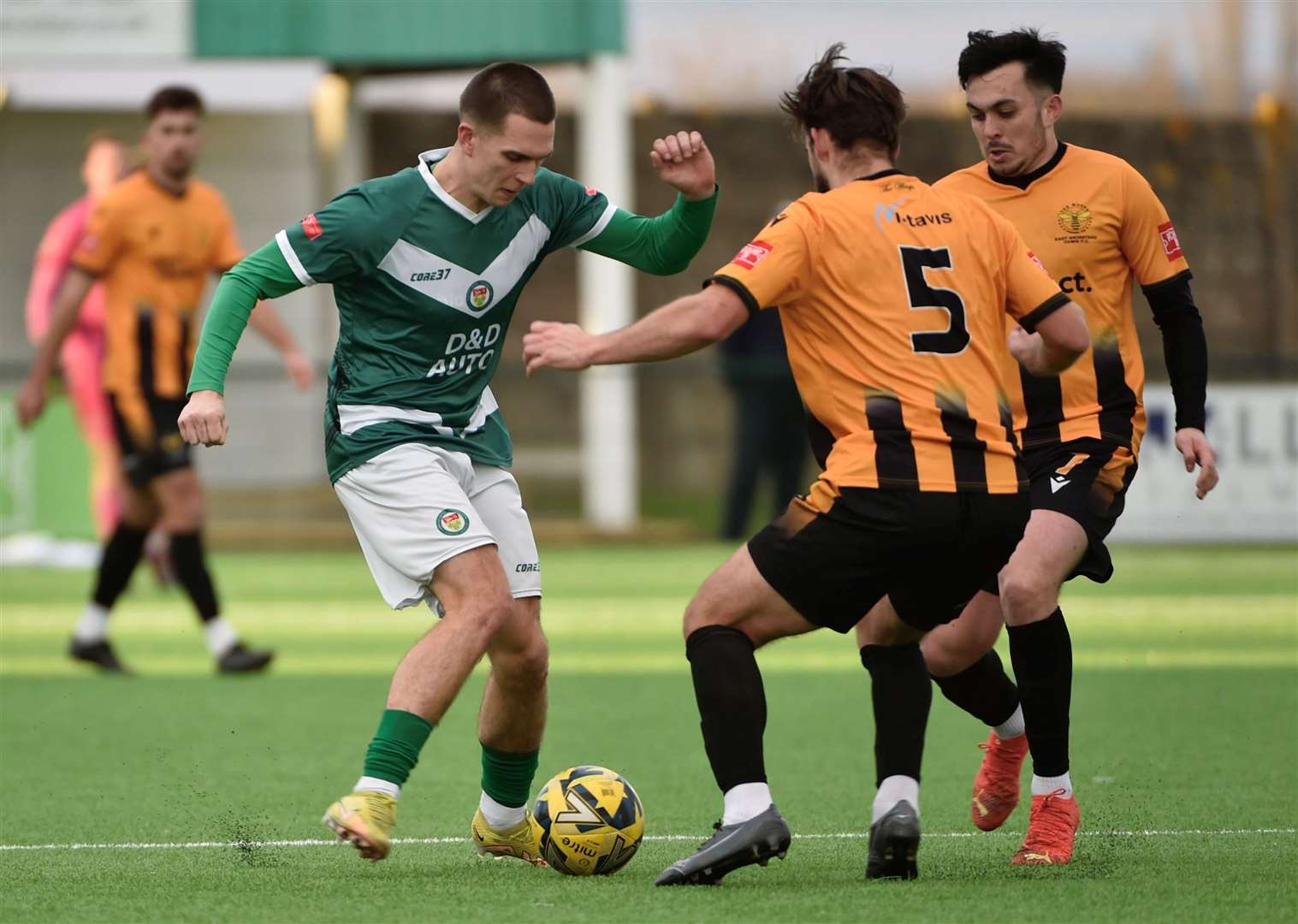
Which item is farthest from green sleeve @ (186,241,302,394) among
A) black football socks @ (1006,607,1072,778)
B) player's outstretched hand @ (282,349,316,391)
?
player's outstretched hand @ (282,349,316,391)

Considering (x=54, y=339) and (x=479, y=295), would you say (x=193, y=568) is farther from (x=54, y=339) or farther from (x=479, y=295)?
(x=479, y=295)

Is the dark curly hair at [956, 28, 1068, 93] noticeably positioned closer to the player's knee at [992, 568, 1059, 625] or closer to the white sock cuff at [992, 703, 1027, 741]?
the player's knee at [992, 568, 1059, 625]

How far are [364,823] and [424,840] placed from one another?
1038 mm

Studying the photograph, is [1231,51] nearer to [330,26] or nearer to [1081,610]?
[330,26]

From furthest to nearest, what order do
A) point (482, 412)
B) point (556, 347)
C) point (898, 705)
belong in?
point (482, 412)
point (898, 705)
point (556, 347)

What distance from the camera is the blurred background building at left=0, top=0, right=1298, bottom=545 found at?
1644cm

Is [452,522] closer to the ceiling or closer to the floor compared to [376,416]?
closer to the floor

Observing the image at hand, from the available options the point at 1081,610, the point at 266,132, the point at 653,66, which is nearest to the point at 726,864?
the point at 1081,610

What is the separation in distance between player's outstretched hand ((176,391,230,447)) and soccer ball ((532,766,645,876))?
1.25m

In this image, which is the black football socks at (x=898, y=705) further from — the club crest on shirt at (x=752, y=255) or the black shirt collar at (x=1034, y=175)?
the black shirt collar at (x=1034, y=175)

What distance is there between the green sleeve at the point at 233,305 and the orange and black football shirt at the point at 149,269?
4.30m

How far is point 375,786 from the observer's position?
4641 millimetres

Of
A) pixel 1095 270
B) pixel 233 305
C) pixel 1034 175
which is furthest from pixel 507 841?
pixel 1034 175

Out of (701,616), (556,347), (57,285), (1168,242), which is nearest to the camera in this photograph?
(556,347)
